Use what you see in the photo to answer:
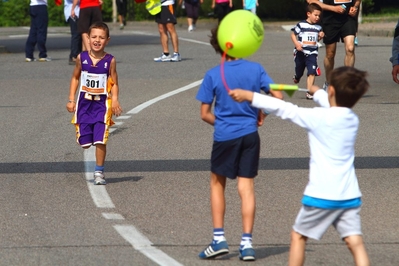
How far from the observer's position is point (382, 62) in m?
18.7

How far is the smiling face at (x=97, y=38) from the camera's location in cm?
841

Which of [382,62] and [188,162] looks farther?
[382,62]

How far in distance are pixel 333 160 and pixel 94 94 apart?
3737 millimetres

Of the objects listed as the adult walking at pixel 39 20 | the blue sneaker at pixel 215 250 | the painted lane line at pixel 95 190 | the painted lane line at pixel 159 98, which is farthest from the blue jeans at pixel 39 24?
the blue sneaker at pixel 215 250

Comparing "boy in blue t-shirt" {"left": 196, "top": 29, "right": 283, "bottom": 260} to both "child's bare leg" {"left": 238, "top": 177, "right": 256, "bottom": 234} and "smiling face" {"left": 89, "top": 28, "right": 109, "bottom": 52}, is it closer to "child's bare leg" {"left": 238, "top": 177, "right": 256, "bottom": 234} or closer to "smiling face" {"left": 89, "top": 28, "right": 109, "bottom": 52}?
"child's bare leg" {"left": 238, "top": 177, "right": 256, "bottom": 234}

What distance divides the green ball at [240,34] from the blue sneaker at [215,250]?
119 centimetres

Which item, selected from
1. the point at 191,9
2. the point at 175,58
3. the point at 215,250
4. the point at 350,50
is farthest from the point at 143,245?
the point at 191,9

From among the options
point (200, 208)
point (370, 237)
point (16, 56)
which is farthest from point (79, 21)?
point (370, 237)

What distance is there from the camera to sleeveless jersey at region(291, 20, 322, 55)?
13.6 metres

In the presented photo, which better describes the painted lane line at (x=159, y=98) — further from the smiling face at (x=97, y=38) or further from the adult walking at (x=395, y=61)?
the smiling face at (x=97, y=38)

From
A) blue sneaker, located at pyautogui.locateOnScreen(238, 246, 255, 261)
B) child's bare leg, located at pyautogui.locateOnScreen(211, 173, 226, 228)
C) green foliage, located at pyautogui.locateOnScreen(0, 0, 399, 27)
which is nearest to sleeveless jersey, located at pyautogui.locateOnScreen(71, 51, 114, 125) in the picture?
child's bare leg, located at pyautogui.locateOnScreen(211, 173, 226, 228)

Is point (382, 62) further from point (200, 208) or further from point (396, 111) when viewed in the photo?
point (200, 208)

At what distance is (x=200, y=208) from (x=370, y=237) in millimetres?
1502

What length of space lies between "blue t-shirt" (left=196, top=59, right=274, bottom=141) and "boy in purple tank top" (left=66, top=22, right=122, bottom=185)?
253 cm
